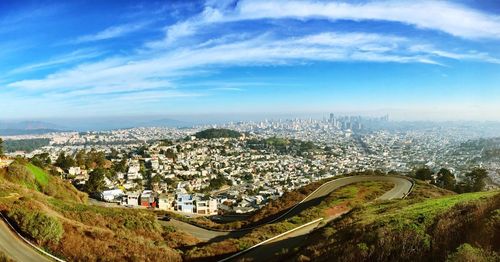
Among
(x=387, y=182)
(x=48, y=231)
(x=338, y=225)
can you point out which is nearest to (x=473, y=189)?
(x=387, y=182)

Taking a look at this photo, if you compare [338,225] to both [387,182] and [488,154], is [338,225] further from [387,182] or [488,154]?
[488,154]

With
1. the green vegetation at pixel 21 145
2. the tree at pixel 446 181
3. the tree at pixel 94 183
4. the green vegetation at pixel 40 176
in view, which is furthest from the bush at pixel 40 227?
the green vegetation at pixel 21 145

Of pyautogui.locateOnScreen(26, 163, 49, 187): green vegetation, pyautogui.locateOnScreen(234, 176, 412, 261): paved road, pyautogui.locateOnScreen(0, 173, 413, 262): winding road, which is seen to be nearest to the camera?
pyautogui.locateOnScreen(0, 173, 413, 262): winding road

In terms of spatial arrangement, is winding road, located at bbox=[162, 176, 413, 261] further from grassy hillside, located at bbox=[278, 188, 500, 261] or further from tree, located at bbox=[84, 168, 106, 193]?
tree, located at bbox=[84, 168, 106, 193]

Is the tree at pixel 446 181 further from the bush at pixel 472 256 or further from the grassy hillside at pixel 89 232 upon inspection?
the bush at pixel 472 256

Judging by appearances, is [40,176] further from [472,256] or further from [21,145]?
[21,145]

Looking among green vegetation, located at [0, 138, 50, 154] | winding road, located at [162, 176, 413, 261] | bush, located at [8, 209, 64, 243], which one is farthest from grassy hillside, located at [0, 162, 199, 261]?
green vegetation, located at [0, 138, 50, 154]
